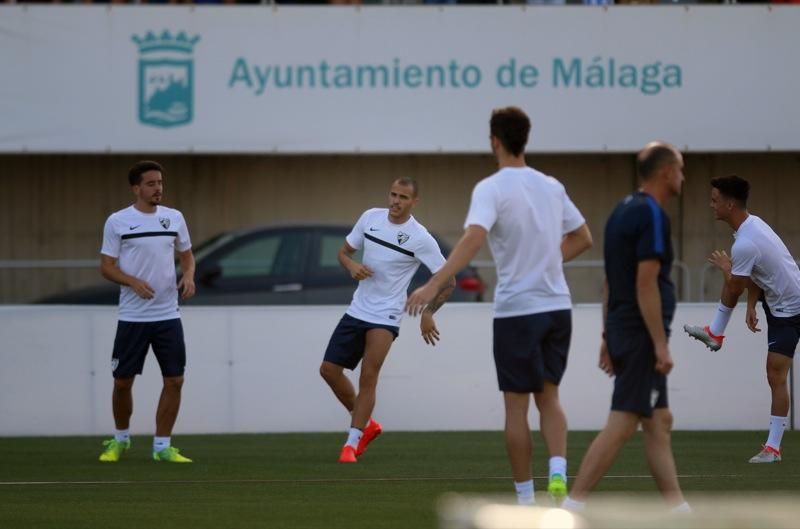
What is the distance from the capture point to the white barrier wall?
1395cm

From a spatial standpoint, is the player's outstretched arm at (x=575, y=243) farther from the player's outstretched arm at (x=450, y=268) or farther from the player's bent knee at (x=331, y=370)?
the player's bent knee at (x=331, y=370)

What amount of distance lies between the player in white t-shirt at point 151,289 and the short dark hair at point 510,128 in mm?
4254

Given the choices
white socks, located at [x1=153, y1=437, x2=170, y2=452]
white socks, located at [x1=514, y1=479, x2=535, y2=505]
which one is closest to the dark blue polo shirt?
white socks, located at [x1=514, y1=479, x2=535, y2=505]

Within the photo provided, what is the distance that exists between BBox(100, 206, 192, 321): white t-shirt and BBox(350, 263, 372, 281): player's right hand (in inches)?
53.3

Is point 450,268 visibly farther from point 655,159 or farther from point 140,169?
point 140,169

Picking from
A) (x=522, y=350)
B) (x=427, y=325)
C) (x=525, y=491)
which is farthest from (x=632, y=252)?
(x=427, y=325)

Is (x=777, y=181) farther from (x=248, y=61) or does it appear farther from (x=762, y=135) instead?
(x=248, y=61)

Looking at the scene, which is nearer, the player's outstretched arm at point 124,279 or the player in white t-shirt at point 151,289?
the player's outstretched arm at point 124,279

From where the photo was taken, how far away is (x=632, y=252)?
268 inches

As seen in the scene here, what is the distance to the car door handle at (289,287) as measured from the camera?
1648 cm

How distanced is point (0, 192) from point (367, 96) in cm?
531

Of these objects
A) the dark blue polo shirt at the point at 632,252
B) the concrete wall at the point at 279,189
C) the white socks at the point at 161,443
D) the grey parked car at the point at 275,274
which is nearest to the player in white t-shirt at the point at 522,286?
the dark blue polo shirt at the point at 632,252

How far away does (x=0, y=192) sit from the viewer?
20.3m

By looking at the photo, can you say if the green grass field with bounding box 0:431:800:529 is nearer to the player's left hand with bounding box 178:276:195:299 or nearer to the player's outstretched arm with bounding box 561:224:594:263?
the player's left hand with bounding box 178:276:195:299
